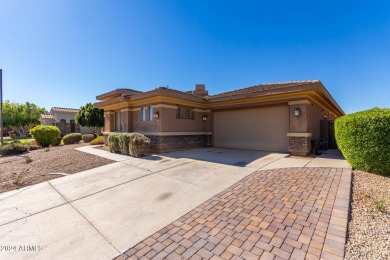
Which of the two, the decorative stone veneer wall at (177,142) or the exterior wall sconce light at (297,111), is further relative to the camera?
the decorative stone veneer wall at (177,142)

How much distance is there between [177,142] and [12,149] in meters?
10.7

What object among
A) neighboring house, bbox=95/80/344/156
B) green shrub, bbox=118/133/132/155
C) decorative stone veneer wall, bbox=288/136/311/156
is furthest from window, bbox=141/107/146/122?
decorative stone veneer wall, bbox=288/136/311/156

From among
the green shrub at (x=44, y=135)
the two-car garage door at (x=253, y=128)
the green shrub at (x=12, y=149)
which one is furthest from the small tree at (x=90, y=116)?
the two-car garage door at (x=253, y=128)

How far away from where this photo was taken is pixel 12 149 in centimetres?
1142

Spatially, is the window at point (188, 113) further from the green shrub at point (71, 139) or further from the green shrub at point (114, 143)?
the green shrub at point (71, 139)

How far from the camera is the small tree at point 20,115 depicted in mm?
26109

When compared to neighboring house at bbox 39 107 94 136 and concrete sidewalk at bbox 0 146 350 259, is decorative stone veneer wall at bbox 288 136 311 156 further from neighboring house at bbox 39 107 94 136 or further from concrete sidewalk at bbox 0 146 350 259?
neighboring house at bbox 39 107 94 136

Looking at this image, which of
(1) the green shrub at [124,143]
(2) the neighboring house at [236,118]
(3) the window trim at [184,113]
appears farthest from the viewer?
(3) the window trim at [184,113]

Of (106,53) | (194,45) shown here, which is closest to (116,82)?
(106,53)

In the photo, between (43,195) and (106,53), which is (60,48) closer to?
(106,53)

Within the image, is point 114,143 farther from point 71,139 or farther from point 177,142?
point 71,139

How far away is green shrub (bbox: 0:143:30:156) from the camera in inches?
439

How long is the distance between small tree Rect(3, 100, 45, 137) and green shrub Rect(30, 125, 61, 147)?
17.6 m

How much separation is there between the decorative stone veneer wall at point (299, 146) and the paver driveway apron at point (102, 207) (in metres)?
3.44
